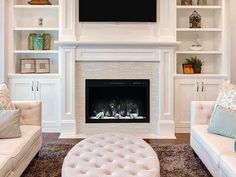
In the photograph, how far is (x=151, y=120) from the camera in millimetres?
A: 5477

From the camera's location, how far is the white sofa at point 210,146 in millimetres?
2779

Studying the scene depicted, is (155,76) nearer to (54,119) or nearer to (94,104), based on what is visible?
(94,104)

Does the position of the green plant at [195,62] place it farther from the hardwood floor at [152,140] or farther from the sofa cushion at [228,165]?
the sofa cushion at [228,165]

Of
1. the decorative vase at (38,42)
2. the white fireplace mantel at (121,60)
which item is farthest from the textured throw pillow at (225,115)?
the decorative vase at (38,42)

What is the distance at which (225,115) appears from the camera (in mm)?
3529

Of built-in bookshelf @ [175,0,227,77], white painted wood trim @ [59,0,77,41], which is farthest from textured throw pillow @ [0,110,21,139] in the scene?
built-in bookshelf @ [175,0,227,77]

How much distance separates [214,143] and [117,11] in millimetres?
2948

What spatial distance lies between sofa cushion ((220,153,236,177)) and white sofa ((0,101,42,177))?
1746 millimetres

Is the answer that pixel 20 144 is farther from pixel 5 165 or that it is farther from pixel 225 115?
pixel 225 115

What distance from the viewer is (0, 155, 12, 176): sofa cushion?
2566 mm

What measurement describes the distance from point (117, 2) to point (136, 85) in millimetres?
1374

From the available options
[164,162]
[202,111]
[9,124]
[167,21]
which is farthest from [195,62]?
[9,124]

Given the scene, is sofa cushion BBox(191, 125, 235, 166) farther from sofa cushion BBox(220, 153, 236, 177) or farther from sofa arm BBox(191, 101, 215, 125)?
sofa arm BBox(191, 101, 215, 125)

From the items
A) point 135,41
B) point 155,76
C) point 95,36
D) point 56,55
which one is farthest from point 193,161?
point 56,55
